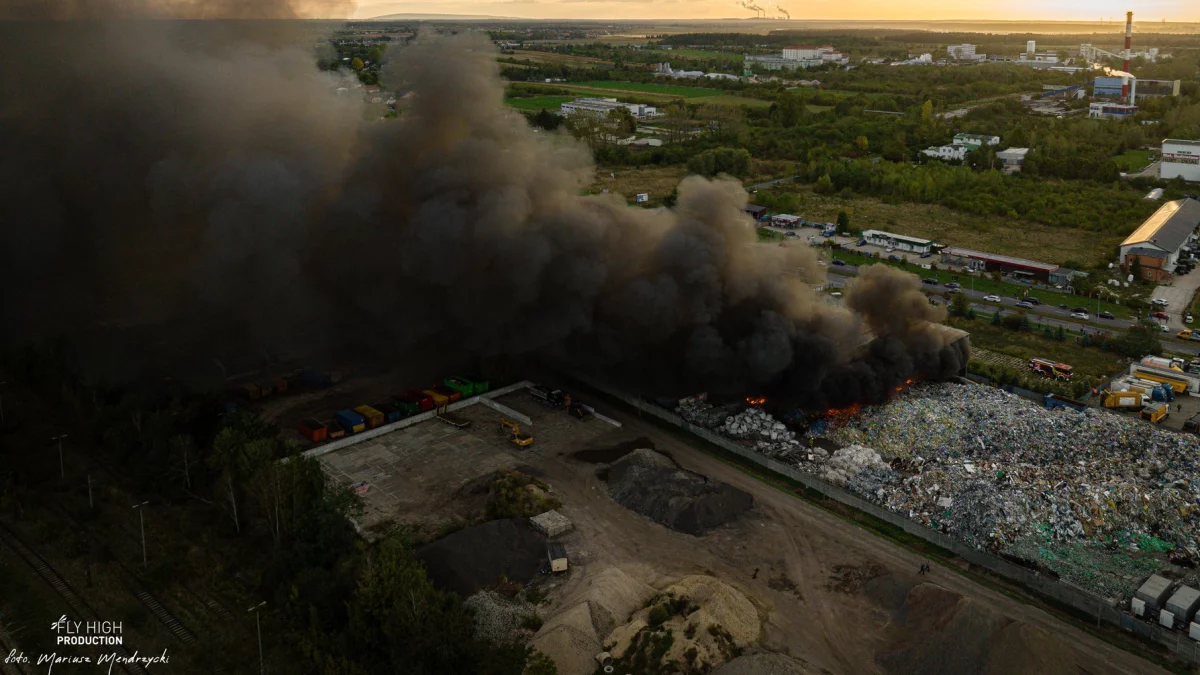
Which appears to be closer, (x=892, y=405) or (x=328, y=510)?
(x=328, y=510)

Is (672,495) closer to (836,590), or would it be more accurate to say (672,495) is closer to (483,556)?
(836,590)

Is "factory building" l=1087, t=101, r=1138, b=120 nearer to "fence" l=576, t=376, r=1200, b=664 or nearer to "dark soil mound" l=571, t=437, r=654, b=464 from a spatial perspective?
"fence" l=576, t=376, r=1200, b=664

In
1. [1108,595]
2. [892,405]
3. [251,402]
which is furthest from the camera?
[251,402]

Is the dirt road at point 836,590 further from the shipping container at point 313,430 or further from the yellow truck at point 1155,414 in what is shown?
the yellow truck at point 1155,414

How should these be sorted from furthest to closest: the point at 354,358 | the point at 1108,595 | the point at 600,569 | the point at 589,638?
the point at 354,358, the point at 600,569, the point at 1108,595, the point at 589,638

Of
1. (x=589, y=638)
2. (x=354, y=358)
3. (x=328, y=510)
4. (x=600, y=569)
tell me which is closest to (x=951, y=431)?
(x=600, y=569)

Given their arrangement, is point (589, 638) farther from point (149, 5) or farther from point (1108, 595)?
point (149, 5)
